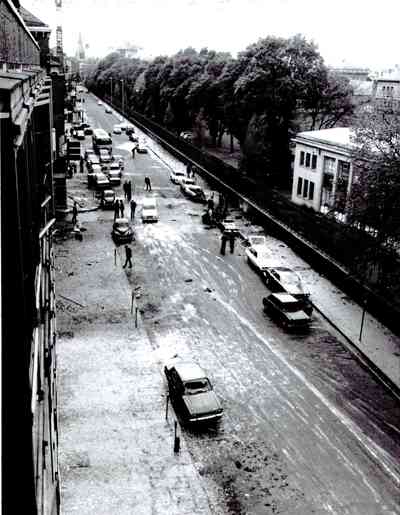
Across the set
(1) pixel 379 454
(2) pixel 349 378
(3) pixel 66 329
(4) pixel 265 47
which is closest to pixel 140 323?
(3) pixel 66 329

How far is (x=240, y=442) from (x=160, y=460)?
235 centimetres

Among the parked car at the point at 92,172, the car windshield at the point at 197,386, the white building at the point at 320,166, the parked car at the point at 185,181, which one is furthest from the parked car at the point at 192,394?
the parked car at the point at 92,172

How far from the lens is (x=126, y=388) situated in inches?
720

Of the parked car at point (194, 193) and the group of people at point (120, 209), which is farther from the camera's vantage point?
the parked car at point (194, 193)

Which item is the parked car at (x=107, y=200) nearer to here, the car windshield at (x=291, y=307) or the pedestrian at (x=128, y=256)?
the pedestrian at (x=128, y=256)

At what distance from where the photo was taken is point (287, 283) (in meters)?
26.6

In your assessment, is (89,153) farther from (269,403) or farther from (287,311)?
(269,403)

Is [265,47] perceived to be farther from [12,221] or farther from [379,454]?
[12,221]

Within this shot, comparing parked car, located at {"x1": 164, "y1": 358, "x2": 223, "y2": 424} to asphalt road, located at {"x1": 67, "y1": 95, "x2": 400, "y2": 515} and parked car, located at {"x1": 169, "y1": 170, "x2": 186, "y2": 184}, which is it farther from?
parked car, located at {"x1": 169, "y1": 170, "x2": 186, "y2": 184}

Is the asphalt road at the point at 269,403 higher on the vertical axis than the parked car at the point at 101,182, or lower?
lower

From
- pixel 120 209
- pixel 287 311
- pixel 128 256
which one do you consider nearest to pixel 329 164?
pixel 120 209

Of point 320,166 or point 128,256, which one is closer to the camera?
point 128,256

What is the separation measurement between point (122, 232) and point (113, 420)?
61.4 feet

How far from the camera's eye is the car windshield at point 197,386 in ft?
56.9
